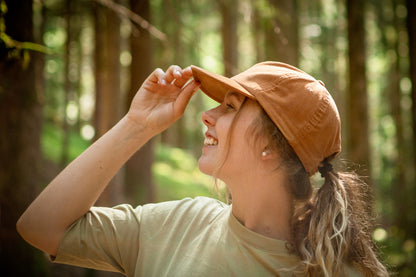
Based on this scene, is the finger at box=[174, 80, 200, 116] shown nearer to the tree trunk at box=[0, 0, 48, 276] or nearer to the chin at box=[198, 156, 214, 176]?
the chin at box=[198, 156, 214, 176]

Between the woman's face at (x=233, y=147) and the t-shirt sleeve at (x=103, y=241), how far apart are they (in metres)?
0.54

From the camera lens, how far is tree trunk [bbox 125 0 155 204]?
Result: 6934 millimetres

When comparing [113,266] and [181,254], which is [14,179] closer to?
[113,266]

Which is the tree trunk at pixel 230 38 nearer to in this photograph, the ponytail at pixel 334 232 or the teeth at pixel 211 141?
the teeth at pixel 211 141

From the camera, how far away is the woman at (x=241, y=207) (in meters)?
1.91

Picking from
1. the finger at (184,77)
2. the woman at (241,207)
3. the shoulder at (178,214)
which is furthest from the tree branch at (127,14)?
the shoulder at (178,214)

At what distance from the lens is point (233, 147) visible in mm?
2045

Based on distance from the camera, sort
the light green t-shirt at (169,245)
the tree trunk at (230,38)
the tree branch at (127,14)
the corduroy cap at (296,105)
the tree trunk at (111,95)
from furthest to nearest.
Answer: the tree trunk at (230,38)
the tree trunk at (111,95)
the tree branch at (127,14)
the corduroy cap at (296,105)
the light green t-shirt at (169,245)

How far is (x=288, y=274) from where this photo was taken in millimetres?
1849

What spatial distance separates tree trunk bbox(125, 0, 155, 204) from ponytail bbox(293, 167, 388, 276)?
539 cm

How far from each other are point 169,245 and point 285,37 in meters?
5.41

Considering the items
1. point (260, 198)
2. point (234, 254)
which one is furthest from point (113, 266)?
point (260, 198)

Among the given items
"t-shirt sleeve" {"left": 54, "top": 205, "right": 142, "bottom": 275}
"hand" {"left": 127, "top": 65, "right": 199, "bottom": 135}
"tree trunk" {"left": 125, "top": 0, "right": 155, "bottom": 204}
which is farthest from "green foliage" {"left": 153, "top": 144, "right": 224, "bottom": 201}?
"t-shirt sleeve" {"left": 54, "top": 205, "right": 142, "bottom": 275}

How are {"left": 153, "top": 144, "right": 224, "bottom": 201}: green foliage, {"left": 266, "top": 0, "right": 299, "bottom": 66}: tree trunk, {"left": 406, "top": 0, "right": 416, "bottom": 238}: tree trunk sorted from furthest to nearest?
{"left": 153, "top": 144, "right": 224, "bottom": 201}: green foliage, {"left": 406, "top": 0, "right": 416, "bottom": 238}: tree trunk, {"left": 266, "top": 0, "right": 299, "bottom": 66}: tree trunk
